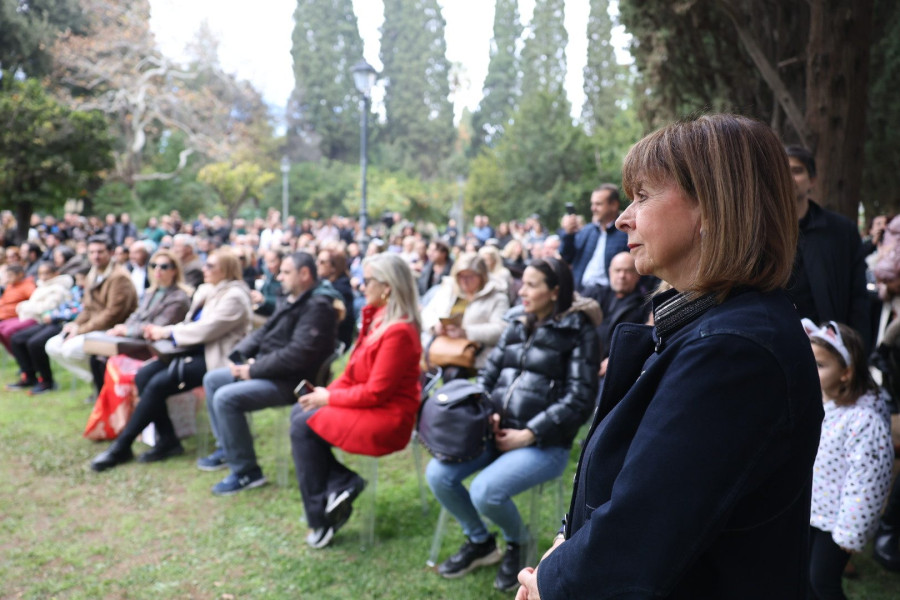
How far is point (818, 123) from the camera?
178 inches

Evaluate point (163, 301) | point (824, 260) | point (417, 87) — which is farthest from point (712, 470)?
point (417, 87)

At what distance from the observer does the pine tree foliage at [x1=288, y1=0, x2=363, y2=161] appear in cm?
4412

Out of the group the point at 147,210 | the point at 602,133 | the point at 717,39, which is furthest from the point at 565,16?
the point at 717,39

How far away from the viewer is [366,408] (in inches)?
150

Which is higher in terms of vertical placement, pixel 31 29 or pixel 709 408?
pixel 31 29

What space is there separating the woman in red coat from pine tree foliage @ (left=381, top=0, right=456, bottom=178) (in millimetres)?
39903

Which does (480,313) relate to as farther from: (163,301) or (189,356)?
(163,301)

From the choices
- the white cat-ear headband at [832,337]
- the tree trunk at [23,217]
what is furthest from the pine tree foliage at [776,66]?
the tree trunk at [23,217]

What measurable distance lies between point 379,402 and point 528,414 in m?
0.90

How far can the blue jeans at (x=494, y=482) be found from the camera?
322 centimetres

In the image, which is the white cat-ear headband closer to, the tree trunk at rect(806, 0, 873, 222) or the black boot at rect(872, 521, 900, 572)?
the black boot at rect(872, 521, 900, 572)

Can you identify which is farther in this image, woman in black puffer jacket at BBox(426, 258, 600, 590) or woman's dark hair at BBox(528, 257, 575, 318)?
woman's dark hair at BBox(528, 257, 575, 318)

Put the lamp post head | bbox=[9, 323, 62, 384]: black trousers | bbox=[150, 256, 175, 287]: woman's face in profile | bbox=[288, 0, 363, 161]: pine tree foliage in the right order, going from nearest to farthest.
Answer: bbox=[150, 256, 175, 287]: woman's face in profile, bbox=[9, 323, 62, 384]: black trousers, the lamp post head, bbox=[288, 0, 363, 161]: pine tree foliage

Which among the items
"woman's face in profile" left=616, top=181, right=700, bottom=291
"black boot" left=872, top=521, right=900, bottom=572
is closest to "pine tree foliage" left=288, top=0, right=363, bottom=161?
"black boot" left=872, top=521, right=900, bottom=572
